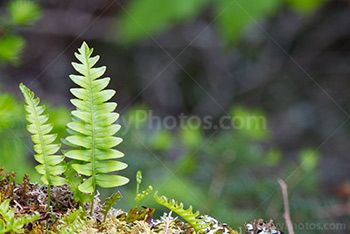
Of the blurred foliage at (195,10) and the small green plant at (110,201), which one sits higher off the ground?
the blurred foliage at (195,10)

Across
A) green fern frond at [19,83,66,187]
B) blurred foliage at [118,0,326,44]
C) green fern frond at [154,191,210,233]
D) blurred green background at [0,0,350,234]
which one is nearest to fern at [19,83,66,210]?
green fern frond at [19,83,66,187]

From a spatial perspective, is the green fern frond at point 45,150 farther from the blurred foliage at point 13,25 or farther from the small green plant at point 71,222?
the blurred foliage at point 13,25

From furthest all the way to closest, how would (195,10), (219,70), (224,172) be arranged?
(219,70) < (224,172) < (195,10)

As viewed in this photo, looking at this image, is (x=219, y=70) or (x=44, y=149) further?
(x=219, y=70)

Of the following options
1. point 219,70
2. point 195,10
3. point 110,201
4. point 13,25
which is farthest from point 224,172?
point 219,70

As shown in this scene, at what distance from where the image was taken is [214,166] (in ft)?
5.70

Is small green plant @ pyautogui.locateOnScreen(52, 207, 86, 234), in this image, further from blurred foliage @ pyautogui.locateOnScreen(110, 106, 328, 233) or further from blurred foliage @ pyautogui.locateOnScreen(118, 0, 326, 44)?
blurred foliage @ pyautogui.locateOnScreen(110, 106, 328, 233)

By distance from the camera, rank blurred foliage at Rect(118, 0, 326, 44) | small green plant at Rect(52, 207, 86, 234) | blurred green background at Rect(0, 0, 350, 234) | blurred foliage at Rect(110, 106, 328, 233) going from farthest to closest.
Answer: blurred green background at Rect(0, 0, 350, 234) < blurred foliage at Rect(110, 106, 328, 233) < blurred foliage at Rect(118, 0, 326, 44) < small green plant at Rect(52, 207, 86, 234)

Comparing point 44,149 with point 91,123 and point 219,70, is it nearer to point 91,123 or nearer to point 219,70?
point 91,123

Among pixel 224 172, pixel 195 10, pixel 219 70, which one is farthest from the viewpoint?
pixel 219 70

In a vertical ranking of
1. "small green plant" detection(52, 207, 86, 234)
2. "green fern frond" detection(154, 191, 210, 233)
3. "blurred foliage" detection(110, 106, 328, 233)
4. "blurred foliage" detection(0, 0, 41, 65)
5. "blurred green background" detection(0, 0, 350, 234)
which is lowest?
"small green plant" detection(52, 207, 86, 234)

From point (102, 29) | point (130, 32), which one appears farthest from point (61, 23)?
point (130, 32)

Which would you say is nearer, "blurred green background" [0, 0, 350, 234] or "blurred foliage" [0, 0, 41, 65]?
"blurred foliage" [0, 0, 41, 65]

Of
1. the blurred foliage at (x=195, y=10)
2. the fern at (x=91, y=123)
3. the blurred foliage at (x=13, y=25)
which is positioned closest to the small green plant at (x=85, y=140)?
the fern at (x=91, y=123)
